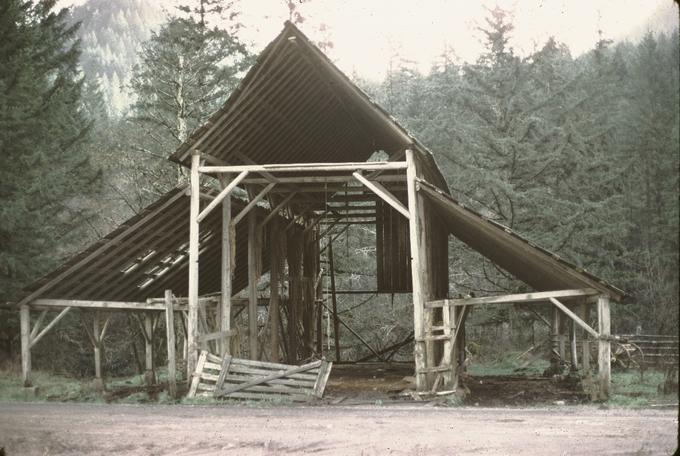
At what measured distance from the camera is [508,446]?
829cm

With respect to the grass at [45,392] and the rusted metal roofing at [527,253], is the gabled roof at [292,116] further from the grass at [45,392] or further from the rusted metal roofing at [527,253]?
the grass at [45,392]

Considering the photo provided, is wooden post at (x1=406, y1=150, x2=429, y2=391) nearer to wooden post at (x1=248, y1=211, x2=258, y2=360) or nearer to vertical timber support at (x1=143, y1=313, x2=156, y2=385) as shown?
wooden post at (x1=248, y1=211, x2=258, y2=360)

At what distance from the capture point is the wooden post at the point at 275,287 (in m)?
19.7

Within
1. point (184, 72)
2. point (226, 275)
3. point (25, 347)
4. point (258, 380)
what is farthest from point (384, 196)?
A: point (184, 72)

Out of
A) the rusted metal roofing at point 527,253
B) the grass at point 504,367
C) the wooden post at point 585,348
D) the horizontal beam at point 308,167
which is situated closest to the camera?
the rusted metal roofing at point 527,253

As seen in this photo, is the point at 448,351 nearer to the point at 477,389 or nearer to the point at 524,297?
the point at 524,297

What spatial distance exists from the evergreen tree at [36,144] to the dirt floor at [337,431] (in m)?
6.71

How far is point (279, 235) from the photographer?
20359mm

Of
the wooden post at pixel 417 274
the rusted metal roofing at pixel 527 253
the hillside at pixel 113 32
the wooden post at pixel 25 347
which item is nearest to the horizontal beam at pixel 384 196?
the wooden post at pixel 417 274

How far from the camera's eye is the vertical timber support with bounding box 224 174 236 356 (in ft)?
51.3

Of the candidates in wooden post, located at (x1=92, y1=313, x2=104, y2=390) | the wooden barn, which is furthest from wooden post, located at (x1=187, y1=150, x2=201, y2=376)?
wooden post, located at (x1=92, y1=313, x2=104, y2=390)

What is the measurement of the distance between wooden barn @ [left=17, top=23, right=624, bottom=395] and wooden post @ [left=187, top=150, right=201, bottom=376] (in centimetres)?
2

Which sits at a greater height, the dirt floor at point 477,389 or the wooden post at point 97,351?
the wooden post at point 97,351

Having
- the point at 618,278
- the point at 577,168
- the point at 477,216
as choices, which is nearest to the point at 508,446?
the point at 477,216
